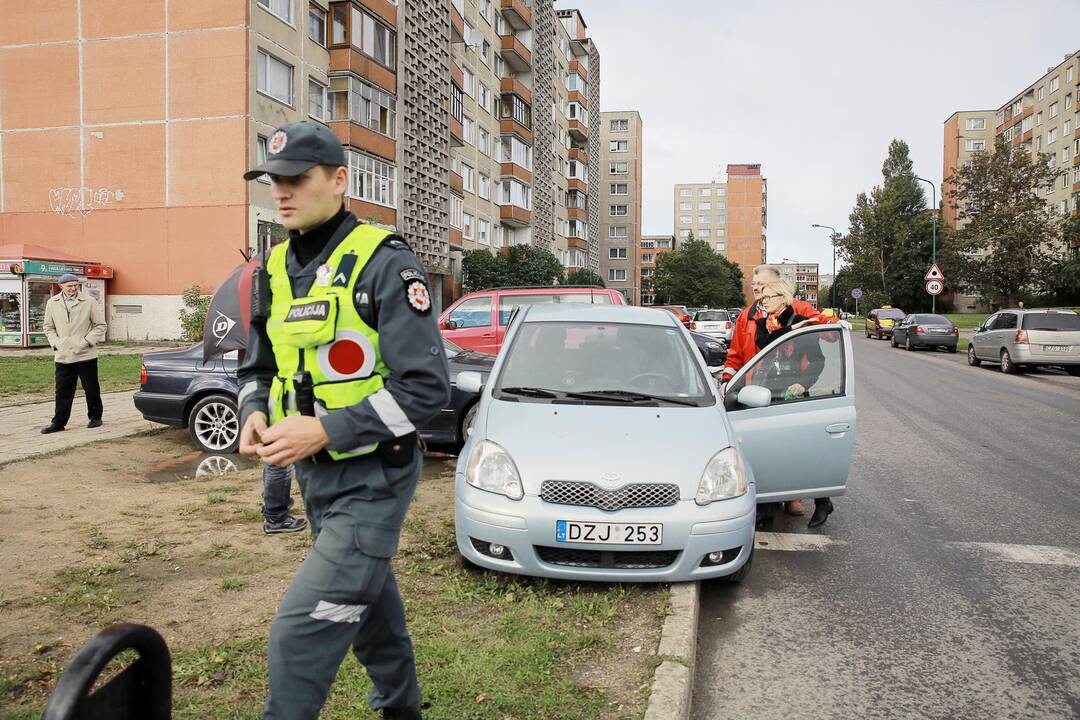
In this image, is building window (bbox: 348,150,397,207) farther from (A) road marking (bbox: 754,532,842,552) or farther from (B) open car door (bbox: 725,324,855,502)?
(A) road marking (bbox: 754,532,842,552)

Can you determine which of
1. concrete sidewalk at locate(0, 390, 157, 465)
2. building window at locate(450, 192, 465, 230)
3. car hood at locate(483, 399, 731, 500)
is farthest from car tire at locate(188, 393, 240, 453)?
building window at locate(450, 192, 465, 230)

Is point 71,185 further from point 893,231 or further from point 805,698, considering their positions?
point 893,231

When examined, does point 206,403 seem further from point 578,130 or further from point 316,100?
point 578,130

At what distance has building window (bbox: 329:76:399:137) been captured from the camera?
1153 inches

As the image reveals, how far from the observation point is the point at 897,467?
8406 millimetres

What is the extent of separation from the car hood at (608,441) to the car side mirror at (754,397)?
0.36m

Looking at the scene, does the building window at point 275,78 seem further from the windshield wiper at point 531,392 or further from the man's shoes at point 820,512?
the man's shoes at point 820,512

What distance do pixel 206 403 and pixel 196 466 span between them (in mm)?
823

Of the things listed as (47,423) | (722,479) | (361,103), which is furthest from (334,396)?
(361,103)

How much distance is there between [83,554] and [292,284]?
11.6 ft

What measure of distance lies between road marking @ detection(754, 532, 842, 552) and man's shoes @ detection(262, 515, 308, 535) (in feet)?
10.2

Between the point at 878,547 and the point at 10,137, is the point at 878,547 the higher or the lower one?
the lower one

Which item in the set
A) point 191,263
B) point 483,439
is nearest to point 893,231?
point 191,263

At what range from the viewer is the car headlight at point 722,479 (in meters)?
4.38
